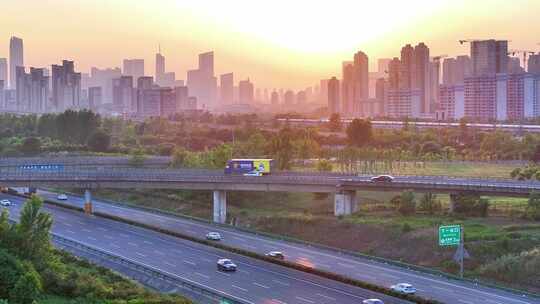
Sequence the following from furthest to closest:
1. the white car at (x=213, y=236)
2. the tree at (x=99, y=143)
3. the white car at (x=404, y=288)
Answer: the tree at (x=99, y=143) < the white car at (x=213, y=236) < the white car at (x=404, y=288)

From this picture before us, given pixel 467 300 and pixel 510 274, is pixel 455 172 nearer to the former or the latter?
pixel 510 274

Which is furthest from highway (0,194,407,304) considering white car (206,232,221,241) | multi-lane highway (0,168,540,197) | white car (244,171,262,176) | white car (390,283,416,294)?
white car (244,171,262,176)

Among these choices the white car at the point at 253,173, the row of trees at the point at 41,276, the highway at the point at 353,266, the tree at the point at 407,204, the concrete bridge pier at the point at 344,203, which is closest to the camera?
the row of trees at the point at 41,276

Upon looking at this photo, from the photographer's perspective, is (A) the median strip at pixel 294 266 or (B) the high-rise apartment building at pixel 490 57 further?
(B) the high-rise apartment building at pixel 490 57

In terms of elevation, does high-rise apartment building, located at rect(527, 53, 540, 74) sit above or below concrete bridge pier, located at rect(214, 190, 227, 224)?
above

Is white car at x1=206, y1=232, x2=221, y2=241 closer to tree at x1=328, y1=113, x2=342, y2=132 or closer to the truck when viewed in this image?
the truck

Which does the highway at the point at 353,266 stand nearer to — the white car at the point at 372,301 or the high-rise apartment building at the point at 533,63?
the white car at the point at 372,301

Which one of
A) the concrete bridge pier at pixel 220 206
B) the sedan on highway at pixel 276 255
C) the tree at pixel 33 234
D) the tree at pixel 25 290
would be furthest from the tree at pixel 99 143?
the tree at pixel 25 290
